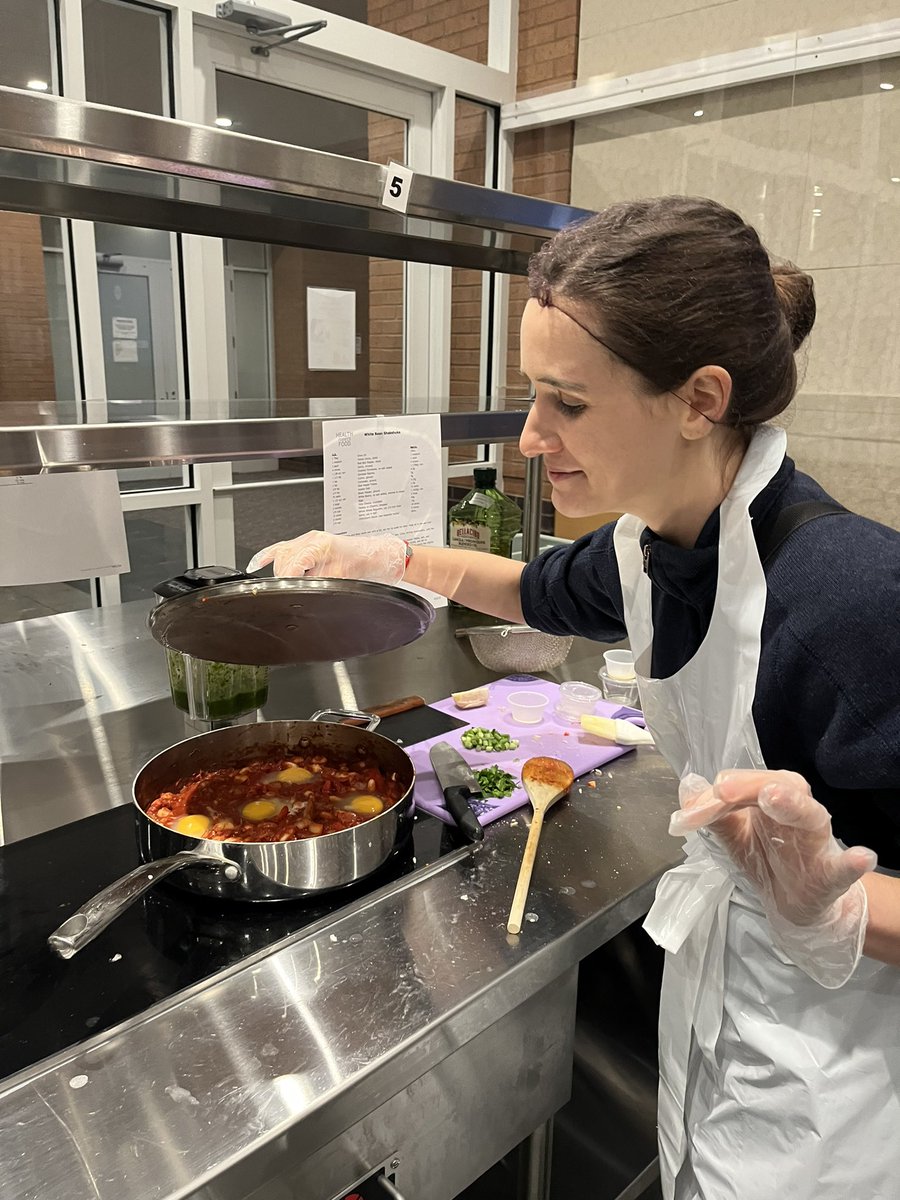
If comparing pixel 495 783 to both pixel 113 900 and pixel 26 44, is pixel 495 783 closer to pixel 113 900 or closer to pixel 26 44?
pixel 113 900

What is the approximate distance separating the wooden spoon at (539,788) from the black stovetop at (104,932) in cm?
11

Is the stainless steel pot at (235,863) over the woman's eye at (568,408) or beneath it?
beneath

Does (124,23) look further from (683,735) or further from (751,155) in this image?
(683,735)

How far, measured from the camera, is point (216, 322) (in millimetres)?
2592

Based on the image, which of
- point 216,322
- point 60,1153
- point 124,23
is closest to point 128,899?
point 60,1153

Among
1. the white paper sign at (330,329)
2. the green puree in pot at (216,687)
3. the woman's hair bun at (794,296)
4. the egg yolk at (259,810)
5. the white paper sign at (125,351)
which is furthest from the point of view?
the white paper sign at (330,329)

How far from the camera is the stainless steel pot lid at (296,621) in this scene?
3.14ft

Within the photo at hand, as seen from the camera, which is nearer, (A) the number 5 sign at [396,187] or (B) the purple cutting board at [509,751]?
(A) the number 5 sign at [396,187]

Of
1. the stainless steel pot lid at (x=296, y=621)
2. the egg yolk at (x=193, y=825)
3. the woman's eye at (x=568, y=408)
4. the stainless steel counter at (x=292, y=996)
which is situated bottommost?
the stainless steel counter at (x=292, y=996)

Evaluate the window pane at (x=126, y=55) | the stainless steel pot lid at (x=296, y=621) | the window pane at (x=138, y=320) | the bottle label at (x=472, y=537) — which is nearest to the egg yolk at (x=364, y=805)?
the stainless steel pot lid at (x=296, y=621)

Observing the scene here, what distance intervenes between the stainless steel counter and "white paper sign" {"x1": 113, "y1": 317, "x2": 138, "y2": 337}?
4.59 feet

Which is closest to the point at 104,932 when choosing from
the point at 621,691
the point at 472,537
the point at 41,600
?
the point at 621,691

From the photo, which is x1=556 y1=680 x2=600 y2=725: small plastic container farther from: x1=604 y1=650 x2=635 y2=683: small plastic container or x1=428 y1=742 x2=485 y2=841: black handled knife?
x1=428 y1=742 x2=485 y2=841: black handled knife

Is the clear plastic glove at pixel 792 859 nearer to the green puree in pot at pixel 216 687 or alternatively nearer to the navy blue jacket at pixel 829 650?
the navy blue jacket at pixel 829 650
